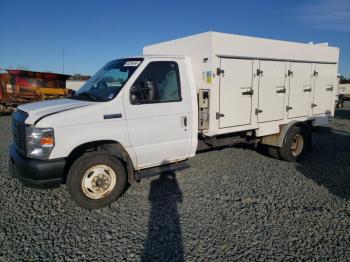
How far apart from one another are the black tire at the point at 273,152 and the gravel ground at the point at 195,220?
0.87 m

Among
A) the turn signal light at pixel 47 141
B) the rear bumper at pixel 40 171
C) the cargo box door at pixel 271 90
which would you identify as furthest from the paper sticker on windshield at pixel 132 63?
the cargo box door at pixel 271 90

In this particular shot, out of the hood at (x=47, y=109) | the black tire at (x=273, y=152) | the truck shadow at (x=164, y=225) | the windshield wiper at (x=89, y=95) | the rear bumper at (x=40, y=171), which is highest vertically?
the windshield wiper at (x=89, y=95)

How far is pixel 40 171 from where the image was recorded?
13.2 feet

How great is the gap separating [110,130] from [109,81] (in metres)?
0.98

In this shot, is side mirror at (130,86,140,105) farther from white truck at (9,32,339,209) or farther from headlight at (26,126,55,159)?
headlight at (26,126,55,159)

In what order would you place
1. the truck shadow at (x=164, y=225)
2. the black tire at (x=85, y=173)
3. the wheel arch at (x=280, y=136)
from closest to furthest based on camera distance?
the truck shadow at (x=164, y=225)
the black tire at (x=85, y=173)
the wheel arch at (x=280, y=136)

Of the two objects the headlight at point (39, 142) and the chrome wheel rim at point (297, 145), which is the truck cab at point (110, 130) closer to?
the headlight at point (39, 142)

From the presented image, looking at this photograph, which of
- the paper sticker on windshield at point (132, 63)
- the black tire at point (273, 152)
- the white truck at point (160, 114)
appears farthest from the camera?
the black tire at point (273, 152)

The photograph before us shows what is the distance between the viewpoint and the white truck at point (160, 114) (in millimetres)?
4184

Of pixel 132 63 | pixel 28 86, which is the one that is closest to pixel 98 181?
pixel 132 63

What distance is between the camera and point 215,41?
5.21 m

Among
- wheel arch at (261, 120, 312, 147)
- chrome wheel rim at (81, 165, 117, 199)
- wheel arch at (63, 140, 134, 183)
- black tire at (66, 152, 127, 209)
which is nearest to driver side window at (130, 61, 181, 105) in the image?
wheel arch at (63, 140, 134, 183)

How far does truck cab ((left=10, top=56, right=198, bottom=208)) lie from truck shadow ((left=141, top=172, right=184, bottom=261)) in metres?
0.56

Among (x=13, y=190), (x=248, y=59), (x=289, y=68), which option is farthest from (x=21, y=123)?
(x=289, y=68)
